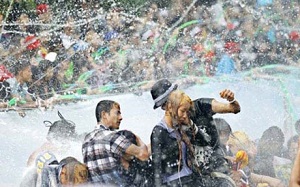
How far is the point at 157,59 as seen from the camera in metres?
3.31

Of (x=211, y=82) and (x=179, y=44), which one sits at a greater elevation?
(x=179, y=44)

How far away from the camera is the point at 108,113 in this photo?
3264mm

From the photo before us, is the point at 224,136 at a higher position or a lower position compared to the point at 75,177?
higher

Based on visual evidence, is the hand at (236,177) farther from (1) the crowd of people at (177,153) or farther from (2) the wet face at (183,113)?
(2) the wet face at (183,113)

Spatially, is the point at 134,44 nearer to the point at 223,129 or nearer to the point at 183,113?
the point at 183,113

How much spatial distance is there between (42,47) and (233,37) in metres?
1.09

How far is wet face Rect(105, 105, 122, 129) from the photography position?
3217 mm

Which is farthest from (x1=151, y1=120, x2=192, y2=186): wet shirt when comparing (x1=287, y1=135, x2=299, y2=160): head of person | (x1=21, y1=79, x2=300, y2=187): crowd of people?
(x1=287, y1=135, x2=299, y2=160): head of person

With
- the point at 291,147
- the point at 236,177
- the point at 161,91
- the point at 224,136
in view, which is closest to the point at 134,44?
the point at 161,91

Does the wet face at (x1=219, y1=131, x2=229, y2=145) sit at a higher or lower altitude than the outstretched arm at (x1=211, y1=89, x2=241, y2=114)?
lower

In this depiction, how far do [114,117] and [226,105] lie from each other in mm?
622

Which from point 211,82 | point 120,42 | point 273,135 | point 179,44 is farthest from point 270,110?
point 120,42

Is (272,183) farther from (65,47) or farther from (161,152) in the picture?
(65,47)

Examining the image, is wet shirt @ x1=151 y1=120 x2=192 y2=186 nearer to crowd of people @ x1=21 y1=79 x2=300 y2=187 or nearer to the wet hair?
crowd of people @ x1=21 y1=79 x2=300 y2=187
